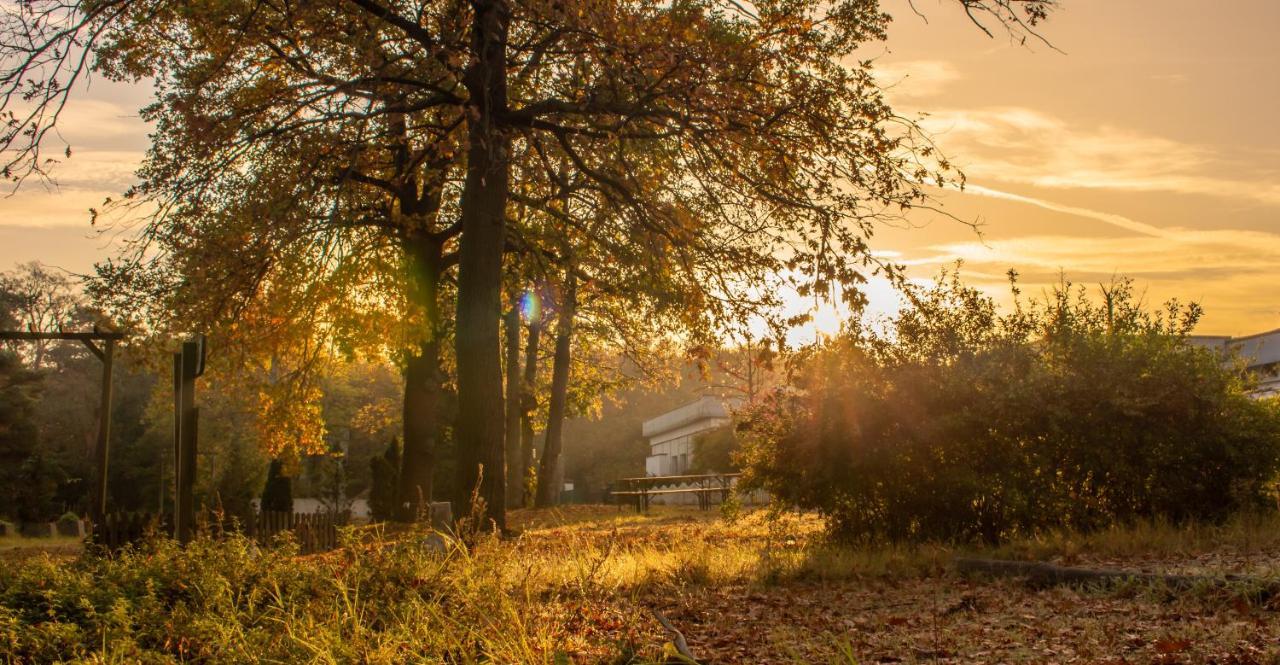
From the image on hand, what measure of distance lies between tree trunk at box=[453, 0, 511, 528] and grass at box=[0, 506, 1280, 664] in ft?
15.2

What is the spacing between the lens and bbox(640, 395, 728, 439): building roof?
5184 centimetres

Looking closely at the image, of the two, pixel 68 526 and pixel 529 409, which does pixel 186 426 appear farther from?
pixel 68 526

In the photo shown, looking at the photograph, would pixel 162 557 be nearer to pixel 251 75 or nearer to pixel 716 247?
pixel 716 247

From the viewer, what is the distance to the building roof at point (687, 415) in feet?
170

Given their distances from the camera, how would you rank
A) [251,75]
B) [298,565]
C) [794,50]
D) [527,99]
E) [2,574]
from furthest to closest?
1. [527,99]
2. [251,75]
3. [794,50]
4. [2,574]
5. [298,565]

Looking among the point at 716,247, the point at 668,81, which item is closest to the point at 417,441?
the point at 716,247

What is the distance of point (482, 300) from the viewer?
1510 cm

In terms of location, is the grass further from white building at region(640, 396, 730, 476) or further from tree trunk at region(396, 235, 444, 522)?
white building at region(640, 396, 730, 476)

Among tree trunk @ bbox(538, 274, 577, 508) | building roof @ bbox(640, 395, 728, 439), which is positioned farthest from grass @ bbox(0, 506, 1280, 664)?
building roof @ bbox(640, 395, 728, 439)

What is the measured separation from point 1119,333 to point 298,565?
10269 mm

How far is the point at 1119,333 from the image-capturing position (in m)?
13.9

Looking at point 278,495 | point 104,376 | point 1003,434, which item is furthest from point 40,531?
point 1003,434

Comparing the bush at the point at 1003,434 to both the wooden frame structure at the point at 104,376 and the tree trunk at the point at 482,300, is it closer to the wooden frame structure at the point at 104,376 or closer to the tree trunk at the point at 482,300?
the tree trunk at the point at 482,300

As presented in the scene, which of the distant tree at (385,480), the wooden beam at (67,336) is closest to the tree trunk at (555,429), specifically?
the distant tree at (385,480)
